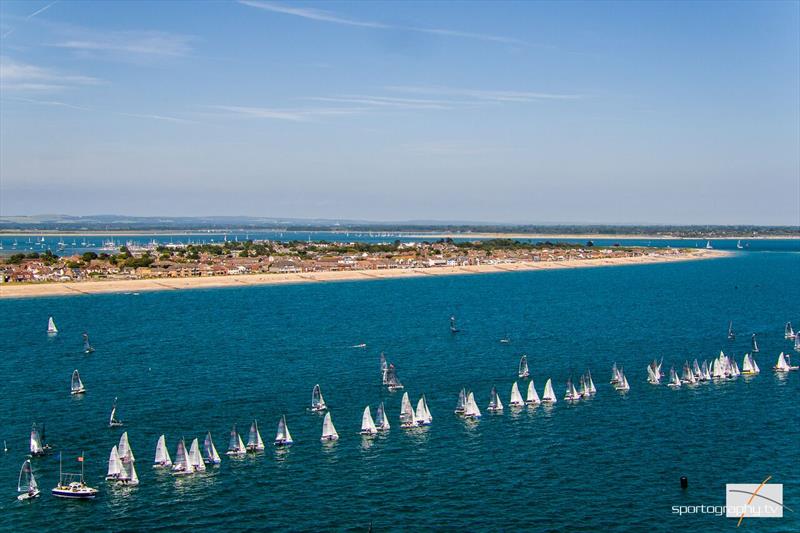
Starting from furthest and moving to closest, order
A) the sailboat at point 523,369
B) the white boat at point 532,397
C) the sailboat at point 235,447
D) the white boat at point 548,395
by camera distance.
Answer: the sailboat at point 523,369 → the white boat at point 548,395 → the white boat at point 532,397 → the sailboat at point 235,447

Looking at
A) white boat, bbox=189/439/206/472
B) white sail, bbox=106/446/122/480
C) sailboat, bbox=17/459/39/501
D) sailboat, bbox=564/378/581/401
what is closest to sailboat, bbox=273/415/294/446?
white boat, bbox=189/439/206/472

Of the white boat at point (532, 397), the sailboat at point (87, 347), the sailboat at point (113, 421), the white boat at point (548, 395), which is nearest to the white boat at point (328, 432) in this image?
the sailboat at point (113, 421)

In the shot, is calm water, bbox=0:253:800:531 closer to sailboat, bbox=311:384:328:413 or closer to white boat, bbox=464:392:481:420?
white boat, bbox=464:392:481:420

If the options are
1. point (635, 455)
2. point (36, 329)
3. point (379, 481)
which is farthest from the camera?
point (36, 329)

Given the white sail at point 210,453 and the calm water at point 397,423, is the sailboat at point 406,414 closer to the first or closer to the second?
the calm water at point 397,423

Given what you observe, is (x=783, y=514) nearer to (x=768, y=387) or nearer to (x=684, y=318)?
(x=768, y=387)

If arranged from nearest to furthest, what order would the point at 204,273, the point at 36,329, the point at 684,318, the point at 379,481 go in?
the point at 379,481, the point at 36,329, the point at 684,318, the point at 204,273

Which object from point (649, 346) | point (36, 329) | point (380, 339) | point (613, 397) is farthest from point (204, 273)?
point (613, 397)
